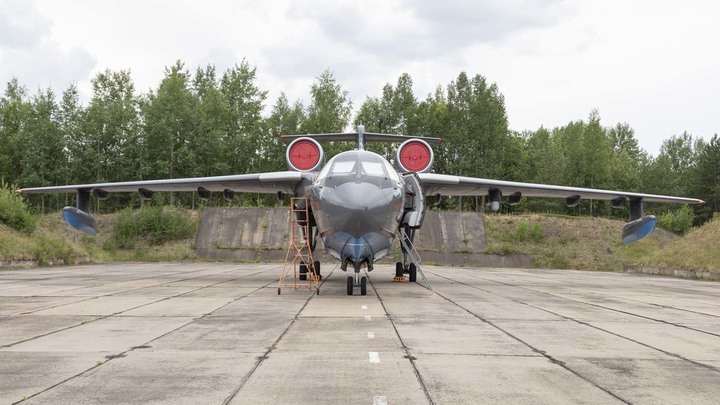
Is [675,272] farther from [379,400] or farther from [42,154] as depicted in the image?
[42,154]

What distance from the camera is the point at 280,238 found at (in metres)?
37.4

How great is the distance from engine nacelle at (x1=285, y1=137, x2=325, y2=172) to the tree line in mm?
29974

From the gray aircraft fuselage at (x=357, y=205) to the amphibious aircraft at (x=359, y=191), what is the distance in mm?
21

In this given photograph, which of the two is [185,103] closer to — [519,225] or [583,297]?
[519,225]

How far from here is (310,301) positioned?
12.1 meters

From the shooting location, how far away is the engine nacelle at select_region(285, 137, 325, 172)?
16.7m

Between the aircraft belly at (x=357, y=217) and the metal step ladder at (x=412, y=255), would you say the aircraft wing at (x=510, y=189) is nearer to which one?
the metal step ladder at (x=412, y=255)

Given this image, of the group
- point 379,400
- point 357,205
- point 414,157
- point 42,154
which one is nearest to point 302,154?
point 414,157

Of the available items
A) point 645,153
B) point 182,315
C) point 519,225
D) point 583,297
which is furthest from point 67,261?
point 645,153

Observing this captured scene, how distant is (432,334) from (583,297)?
7965 millimetres

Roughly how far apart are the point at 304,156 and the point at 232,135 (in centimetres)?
3975

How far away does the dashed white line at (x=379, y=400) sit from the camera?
4461 mm

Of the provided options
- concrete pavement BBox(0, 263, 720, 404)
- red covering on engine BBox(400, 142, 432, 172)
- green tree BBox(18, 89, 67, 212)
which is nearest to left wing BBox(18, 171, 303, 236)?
red covering on engine BBox(400, 142, 432, 172)

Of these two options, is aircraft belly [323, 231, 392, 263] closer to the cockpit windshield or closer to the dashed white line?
the cockpit windshield
